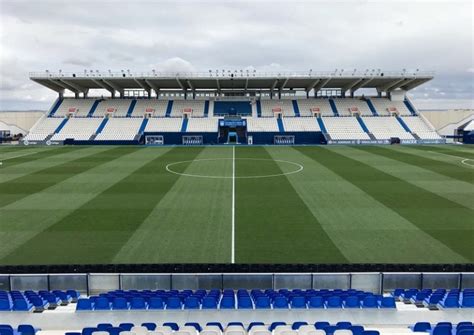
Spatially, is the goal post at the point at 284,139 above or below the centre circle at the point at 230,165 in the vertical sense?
above

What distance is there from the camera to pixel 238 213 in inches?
878

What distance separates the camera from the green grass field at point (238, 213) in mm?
16562

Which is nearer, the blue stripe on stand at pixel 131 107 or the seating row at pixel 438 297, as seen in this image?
the seating row at pixel 438 297

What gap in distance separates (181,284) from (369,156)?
125ft

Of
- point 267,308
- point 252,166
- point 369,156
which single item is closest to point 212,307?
point 267,308

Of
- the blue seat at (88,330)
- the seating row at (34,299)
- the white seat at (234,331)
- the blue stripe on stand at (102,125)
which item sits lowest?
the seating row at (34,299)

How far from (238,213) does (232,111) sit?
51.8m

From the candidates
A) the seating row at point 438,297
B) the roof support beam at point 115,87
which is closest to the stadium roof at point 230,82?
the roof support beam at point 115,87

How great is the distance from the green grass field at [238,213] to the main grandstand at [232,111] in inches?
1024

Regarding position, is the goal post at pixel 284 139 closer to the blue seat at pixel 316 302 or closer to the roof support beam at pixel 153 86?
the roof support beam at pixel 153 86

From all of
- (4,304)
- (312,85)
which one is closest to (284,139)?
(312,85)

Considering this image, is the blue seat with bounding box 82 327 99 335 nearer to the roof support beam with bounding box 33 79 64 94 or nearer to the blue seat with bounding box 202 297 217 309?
the blue seat with bounding box 202 297 217 309

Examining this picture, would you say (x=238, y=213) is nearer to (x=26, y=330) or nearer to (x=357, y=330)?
(x=357, y=330)

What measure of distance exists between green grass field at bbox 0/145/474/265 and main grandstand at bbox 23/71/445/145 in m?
26.0
